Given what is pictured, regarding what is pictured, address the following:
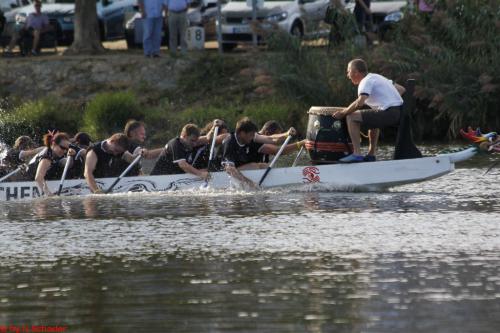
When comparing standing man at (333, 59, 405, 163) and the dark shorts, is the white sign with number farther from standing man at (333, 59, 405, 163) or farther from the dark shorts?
the dark shorts

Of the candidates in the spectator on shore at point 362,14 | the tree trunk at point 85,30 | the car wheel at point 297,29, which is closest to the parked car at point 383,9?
the car wheel at point 297,29

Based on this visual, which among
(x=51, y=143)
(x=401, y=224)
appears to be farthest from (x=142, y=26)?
(x=401, y=224)

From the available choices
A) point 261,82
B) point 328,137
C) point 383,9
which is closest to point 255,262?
point 328,137

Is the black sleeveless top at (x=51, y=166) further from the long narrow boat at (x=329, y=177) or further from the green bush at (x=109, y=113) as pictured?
the green bush at (x=109, y=113)

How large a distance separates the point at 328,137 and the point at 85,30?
14768mm

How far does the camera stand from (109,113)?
1122 inches

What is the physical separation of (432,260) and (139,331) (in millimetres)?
3682

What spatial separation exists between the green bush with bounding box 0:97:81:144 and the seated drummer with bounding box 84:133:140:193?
9.01m

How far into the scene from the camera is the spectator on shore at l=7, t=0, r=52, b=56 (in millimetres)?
32594

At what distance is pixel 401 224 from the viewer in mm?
15469

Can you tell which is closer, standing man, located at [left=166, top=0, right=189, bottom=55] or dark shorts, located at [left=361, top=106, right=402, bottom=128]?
dark shorts, located at [left=361, top=106, right=402, bottom=128]

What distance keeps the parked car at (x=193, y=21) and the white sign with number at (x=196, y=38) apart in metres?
1.27

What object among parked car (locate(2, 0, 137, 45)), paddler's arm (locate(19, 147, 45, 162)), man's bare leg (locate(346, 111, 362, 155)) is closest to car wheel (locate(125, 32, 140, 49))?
parked car (locate(2, 0, 137, 45))

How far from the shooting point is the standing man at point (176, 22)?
30078 mm
